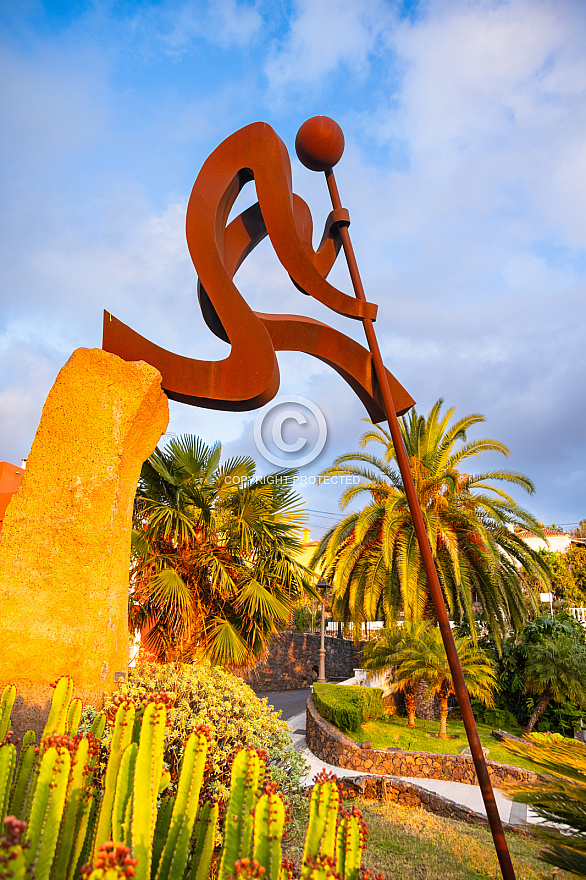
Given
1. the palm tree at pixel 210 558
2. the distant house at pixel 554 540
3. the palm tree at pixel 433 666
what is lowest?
the palm tree at pixel 433 666

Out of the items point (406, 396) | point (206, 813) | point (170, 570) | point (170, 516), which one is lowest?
point (206, 813)

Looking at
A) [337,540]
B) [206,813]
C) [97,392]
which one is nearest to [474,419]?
[337,540]

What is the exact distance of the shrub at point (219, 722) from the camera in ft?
11.7

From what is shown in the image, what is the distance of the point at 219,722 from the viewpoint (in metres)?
3.78

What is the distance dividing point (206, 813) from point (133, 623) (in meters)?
5.03

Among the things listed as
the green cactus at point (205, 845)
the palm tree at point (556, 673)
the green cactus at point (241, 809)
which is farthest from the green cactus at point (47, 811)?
the palm tree at point (556, 673)

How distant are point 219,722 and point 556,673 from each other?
11706 mm

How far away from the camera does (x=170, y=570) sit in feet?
22.5

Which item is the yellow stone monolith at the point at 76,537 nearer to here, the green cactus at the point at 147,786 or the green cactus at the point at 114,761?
the green cactus at the point at 114,761

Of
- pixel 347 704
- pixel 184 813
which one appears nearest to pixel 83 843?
pixel 184 813

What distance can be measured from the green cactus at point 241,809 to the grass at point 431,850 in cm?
194

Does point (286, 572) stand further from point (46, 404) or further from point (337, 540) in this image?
point (337, 540)

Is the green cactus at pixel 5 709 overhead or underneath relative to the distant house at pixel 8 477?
underneath

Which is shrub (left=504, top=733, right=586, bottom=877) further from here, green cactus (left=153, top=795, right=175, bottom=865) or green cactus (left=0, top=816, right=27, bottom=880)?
green cactus (left=0, top=816, right=27, bottom=880)
